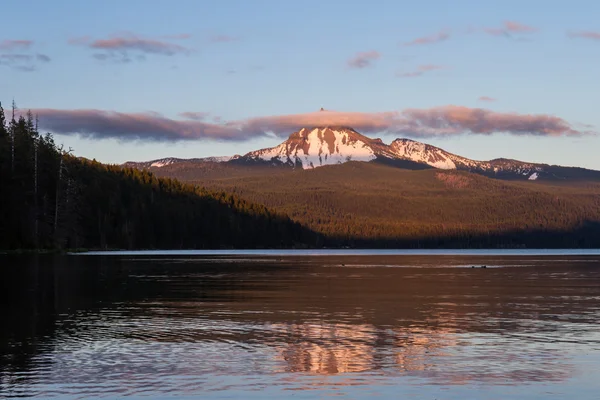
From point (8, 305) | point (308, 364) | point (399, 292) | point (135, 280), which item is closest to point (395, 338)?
point (308, 364)

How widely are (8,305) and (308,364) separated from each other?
27.1m

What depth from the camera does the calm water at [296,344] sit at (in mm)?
26609

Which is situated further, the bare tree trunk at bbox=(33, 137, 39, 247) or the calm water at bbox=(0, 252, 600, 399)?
the bare tree trunk at bbox=(33, 137, 39, 247)

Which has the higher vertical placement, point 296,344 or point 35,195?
point 35,195

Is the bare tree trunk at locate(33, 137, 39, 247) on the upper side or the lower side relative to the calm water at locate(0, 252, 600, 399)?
upper

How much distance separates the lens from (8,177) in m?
165

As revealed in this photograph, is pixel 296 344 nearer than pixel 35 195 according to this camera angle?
Yes

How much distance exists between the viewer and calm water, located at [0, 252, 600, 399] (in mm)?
26609

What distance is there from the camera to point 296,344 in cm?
3584

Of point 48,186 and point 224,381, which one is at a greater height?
point 48,186

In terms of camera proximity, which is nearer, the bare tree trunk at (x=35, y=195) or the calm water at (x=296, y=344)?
the calm water at (x=296, y=344)

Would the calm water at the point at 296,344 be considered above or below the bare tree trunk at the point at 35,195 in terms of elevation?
below

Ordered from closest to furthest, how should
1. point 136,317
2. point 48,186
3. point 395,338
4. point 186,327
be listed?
1. point 395,338
2. point 186,327
3. point 136,317
4. point 48,186

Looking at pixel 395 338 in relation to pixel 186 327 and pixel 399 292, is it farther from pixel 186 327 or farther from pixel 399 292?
pixel 399 292
